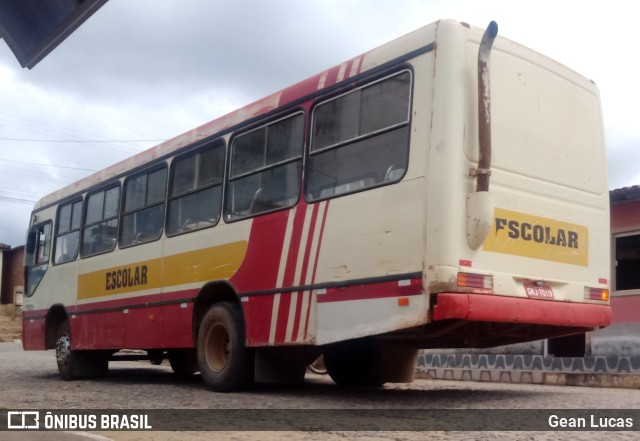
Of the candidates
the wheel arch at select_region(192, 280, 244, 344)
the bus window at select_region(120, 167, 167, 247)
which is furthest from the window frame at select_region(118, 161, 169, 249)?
the wheel arch at select_region(192, 280, 244, 344)

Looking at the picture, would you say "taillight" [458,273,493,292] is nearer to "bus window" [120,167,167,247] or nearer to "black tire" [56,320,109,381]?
"bus window" [120,167,167,247]

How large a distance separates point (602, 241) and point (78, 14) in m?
5.53

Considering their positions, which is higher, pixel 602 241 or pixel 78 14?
pixel 78 14

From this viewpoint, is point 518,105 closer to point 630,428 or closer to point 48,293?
point 630,428

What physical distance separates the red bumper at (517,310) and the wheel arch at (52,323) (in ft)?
27.2

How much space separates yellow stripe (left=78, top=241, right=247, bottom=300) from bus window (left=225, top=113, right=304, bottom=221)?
45 centimetres

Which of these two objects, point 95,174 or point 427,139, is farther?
point 95,174

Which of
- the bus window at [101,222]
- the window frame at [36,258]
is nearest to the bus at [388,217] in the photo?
the bus window at [101,222]

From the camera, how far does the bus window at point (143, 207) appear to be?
1044 centimetres

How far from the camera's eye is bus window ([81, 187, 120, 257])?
11594 mm

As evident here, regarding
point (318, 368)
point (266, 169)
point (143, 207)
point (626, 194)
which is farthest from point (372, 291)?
point (626, 194)

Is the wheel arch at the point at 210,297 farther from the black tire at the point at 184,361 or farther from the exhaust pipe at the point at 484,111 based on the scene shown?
the exhaust pipe at the point at 484,111

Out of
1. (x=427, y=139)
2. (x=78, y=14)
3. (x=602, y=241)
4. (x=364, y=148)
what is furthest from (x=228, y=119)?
(x=78, y=14)

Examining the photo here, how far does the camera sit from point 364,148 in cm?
729
